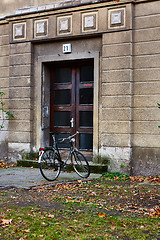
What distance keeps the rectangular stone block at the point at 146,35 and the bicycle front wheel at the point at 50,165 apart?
352cm

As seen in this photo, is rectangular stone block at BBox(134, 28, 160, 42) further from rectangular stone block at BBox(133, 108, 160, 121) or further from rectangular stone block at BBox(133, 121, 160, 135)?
rectangular stone block at BBox(133, 121, 160, 135)

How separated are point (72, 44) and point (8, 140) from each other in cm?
337

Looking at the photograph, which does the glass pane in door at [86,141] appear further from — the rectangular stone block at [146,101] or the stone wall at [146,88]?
the rectangular stone block at [146,101]

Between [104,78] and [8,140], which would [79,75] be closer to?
[104,78]

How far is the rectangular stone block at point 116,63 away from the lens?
804cm

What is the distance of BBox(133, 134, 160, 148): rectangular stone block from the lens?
777cm

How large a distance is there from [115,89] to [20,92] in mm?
2914

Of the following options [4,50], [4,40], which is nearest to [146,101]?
[4,50]

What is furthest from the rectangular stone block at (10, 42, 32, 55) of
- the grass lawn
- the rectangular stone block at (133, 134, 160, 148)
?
the grass lawn

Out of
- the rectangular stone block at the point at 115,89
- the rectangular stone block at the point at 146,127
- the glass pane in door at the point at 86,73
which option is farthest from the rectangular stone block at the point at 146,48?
the rectangular stone block at the point at 146,127

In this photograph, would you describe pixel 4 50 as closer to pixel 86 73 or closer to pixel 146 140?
pixel 86 73

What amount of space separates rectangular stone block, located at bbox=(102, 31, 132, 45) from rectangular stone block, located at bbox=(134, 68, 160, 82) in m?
0.82

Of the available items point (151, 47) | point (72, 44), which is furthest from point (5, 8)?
point (151, 47)

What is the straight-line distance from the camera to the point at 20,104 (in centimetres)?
939
